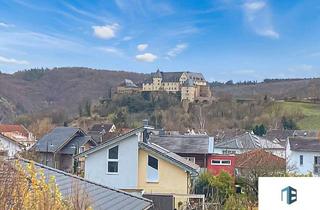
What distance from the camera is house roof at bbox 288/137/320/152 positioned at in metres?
32.0

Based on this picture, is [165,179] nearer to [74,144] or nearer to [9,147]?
[9,147]

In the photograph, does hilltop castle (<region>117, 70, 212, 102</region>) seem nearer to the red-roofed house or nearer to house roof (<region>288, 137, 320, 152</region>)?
the red-roofed house

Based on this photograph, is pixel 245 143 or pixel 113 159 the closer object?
→ pixel 113 159

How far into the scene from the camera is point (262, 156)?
2139 cm

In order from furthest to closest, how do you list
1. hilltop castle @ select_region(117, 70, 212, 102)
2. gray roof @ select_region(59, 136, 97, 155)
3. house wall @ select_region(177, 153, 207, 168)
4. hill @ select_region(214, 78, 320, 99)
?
1. hilltop castle @ select_region(117, 70, 212, 102)
2. hill @ select_region(214, 78, 320, 99)
3. gray roof @ select_region(59, 136, 97, 155)
4. house wall @ select_region(177, 153, 207, 168)

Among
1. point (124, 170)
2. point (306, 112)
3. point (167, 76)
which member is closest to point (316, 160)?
point (124, 170)

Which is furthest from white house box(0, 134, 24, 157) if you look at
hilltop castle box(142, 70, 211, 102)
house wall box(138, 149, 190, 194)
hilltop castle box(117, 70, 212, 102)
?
hilltop castle box(142, 70, 211, 102)

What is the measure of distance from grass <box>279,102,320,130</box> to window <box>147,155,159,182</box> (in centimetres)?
4615

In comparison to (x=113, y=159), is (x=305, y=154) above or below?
below

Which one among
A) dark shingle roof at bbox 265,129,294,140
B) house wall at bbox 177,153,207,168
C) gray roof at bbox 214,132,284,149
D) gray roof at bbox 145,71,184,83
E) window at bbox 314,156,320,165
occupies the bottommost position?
window at bbox 314,156,320,165

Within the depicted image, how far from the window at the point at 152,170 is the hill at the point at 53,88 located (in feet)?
154

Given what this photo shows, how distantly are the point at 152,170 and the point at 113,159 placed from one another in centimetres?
141

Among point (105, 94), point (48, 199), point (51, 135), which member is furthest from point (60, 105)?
point (48, 199)

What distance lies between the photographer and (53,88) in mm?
80938
